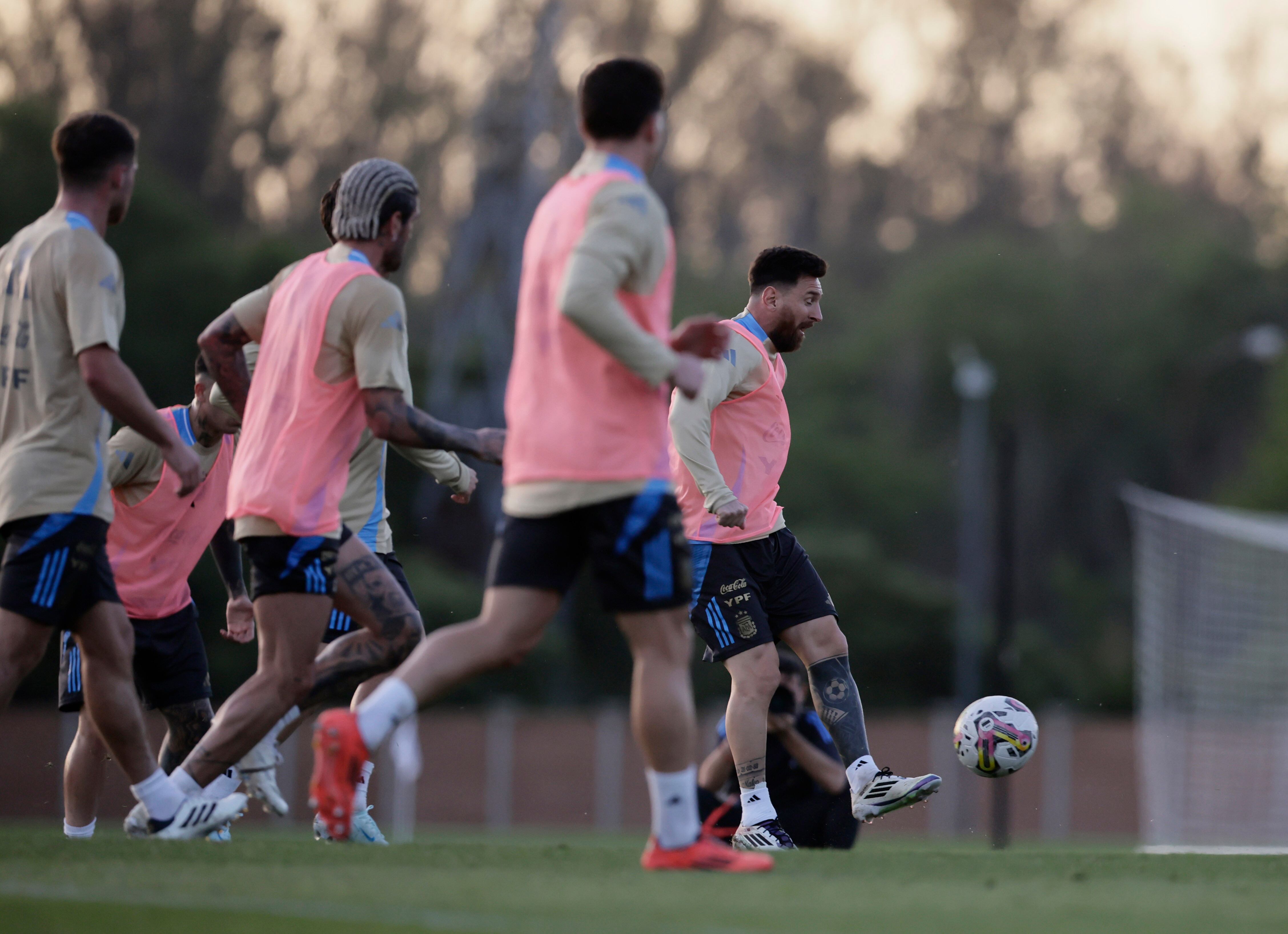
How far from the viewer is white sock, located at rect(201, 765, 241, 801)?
24.3 feet

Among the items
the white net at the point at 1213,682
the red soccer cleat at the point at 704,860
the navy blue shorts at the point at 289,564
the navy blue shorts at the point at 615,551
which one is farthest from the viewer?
the white net at the point at 1213,682

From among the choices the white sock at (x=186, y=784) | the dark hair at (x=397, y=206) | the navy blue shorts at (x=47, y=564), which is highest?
the dark hair at (x=397, y=206)

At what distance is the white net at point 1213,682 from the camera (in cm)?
2197

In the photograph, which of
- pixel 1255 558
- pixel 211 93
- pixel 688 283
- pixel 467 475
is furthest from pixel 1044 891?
pixel 688 283

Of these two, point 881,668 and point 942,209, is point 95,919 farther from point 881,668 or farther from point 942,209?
point 942,209

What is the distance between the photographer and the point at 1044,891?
5352 mm

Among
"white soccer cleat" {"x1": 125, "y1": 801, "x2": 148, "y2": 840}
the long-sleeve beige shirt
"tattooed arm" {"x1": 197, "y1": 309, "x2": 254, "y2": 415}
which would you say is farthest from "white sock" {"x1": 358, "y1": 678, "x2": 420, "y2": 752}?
"tattooed arm" {"x1": 197, "y1": 309, "x2": 254, "y2": 415}

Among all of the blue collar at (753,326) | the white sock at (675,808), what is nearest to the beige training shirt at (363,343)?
the white sock at (675,808)

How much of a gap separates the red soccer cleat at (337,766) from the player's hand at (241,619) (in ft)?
8.87

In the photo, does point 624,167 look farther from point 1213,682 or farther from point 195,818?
point 1213,682

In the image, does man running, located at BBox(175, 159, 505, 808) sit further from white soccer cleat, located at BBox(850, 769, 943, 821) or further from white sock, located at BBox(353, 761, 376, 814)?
white soccer cleat, located at BBox(850, 769, 943, 821)

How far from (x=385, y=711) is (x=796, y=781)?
4.94 meters

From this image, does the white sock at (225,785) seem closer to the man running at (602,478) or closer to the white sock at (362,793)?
the white sock at (362,793)

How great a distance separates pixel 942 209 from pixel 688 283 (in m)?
9.96
